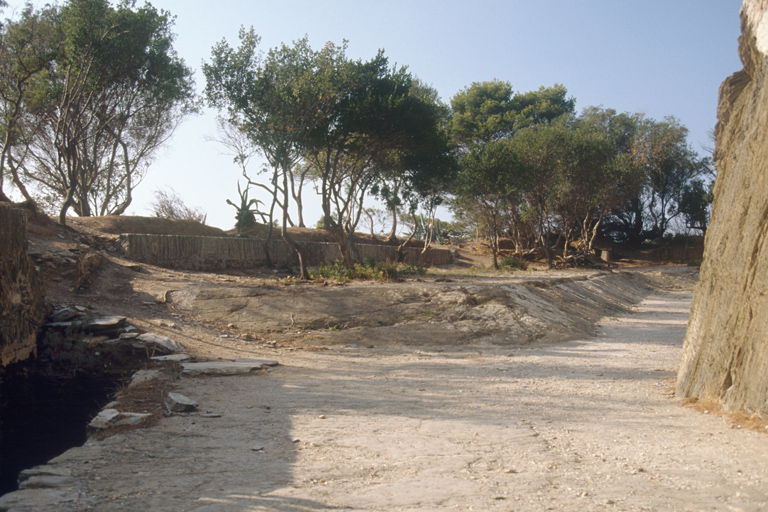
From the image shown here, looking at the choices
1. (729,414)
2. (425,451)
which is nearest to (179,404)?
(425,451)

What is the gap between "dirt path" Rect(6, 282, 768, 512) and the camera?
9.50ft

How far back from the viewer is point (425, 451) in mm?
3748


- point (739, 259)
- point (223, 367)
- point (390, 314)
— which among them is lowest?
point (223, 367)

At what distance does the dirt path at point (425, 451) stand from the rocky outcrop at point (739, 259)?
0.35 metres

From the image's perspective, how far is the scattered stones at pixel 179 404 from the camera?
474cm

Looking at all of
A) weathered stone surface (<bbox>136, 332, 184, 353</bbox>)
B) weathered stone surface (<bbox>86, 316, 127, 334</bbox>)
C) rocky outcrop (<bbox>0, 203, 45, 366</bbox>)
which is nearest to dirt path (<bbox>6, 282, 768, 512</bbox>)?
weathered stone surface (<bbox>136, 332, 184, 353</bbox>)

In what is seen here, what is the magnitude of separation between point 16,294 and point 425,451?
20.9ft

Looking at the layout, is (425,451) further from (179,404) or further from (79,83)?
(79,83)

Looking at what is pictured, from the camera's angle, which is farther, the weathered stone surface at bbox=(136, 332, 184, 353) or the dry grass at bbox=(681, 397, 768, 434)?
the weathered stone surface at bbox=(136, 332, 184, 353)

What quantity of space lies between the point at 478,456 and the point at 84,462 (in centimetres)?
265

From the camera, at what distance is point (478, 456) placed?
363cm

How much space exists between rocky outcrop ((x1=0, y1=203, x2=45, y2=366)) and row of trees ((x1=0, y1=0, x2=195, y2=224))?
6713 millimetres

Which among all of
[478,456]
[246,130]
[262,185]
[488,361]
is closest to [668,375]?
[488,361]

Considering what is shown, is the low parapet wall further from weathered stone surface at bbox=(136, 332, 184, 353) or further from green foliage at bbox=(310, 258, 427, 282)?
weathered stone surface at bbox=(136, 332, 184, 353)
